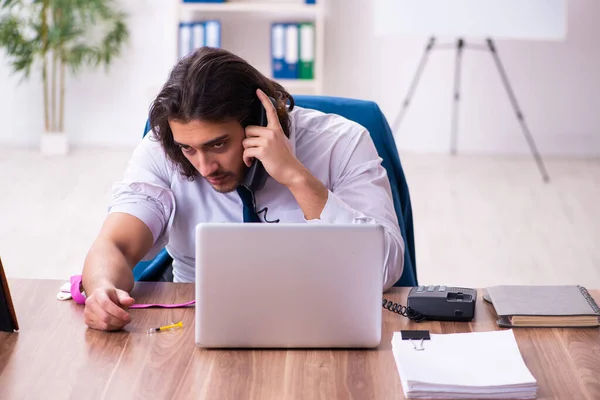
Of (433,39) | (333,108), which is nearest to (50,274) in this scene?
(333,108)

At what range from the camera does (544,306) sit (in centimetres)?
162

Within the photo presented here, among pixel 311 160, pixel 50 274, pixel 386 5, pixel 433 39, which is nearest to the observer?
pixel 311 160

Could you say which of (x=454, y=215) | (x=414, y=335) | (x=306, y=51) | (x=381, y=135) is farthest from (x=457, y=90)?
(x=414, y=335)

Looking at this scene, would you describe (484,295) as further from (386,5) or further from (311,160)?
(386,5)

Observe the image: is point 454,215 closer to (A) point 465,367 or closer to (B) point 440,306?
(B) point 440,306

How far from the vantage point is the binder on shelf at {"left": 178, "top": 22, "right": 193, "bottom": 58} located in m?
5.29

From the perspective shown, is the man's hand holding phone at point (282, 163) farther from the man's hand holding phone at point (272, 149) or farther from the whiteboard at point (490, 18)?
the whiteboard at point (490, 18)

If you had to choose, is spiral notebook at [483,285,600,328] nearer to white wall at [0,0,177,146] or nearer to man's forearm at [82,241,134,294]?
man's forearm at [82,241,134,294]

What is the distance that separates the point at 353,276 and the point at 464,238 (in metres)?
2.82

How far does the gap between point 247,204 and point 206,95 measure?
0.93 feet

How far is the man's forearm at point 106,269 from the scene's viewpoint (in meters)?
1.71

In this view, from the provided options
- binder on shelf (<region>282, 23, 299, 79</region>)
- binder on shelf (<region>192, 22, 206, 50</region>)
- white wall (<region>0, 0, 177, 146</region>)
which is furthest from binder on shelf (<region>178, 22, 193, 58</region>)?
binder on shelf (<region>282, 23, 299, 79</region>)

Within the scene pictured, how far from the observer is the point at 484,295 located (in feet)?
5.63

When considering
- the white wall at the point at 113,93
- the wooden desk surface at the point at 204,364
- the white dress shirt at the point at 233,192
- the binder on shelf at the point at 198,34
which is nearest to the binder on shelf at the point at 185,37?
the binder on shelf at the point at 198,34
